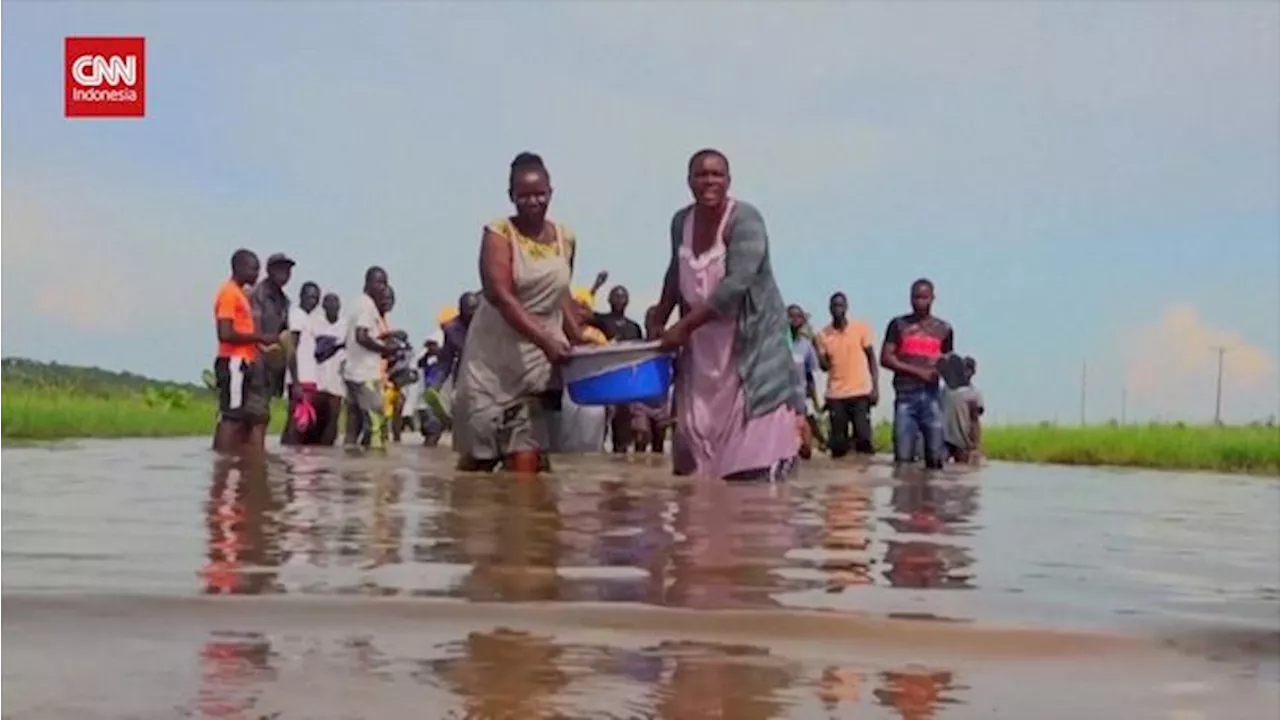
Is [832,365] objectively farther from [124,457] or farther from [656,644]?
[656,644]

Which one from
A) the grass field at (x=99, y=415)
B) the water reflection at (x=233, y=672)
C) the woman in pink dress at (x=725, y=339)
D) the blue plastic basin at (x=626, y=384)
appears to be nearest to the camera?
the water reflection at (x=233, y=672)

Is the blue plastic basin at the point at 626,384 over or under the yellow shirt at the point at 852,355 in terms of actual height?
under

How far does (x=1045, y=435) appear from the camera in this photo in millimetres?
20672

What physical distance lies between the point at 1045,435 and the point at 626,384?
13.9 meters

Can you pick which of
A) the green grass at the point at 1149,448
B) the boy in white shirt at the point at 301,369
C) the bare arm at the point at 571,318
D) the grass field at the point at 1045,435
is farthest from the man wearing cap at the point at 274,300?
the green grass at the point at 1149,448

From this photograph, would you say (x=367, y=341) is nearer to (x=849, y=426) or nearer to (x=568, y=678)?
(x=849, y=426)

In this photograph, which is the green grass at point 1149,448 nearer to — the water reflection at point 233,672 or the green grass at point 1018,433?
the green grass at point 1018,433

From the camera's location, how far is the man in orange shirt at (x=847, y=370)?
15953 mm

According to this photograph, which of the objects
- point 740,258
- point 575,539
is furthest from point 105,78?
point 575,539

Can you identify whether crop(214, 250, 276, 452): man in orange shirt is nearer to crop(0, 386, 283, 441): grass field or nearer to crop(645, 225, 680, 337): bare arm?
crop(0, 386, 283, 441): grass field

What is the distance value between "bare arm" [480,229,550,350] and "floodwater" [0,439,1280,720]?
0.63 m

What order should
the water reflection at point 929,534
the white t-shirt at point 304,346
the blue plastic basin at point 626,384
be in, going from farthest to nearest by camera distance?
1. the white t-shirt at point 304,346
2. the blue plastic basin at point 626,384
3. the water reflection at point 929,534

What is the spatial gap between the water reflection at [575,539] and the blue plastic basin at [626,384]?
0.38 m

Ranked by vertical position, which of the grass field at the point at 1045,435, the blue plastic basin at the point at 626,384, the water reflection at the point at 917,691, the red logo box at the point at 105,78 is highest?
the red logo box at the point at 105,78
